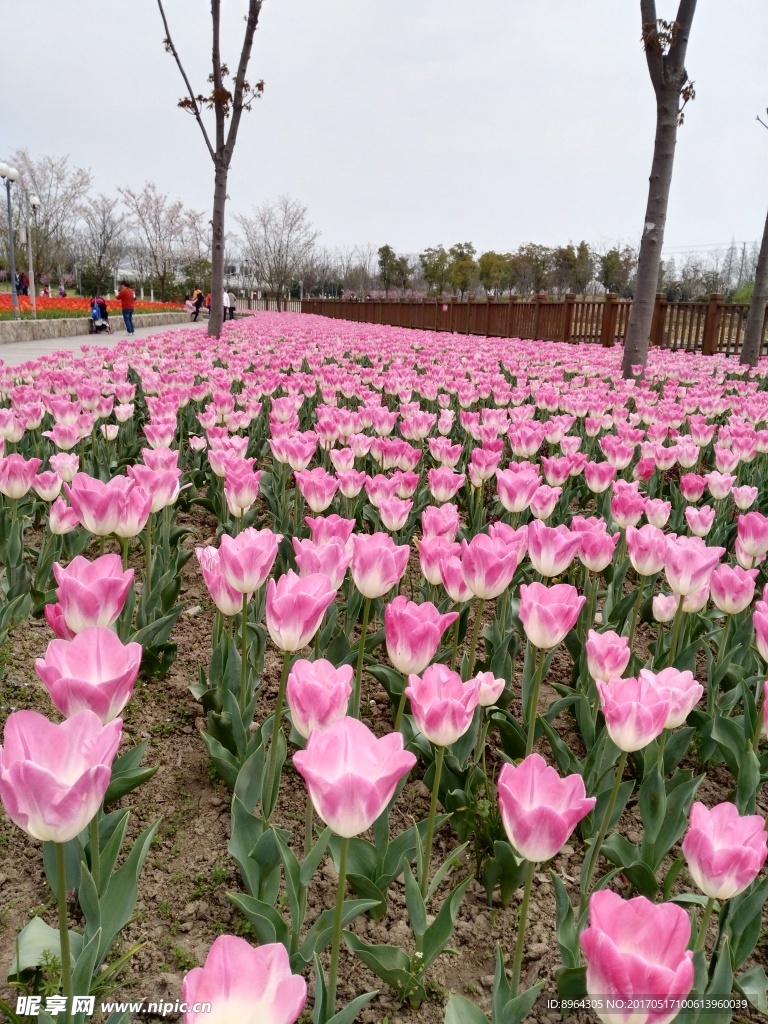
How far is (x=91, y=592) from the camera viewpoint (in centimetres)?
143

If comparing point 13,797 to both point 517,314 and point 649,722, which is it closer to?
point 649,722

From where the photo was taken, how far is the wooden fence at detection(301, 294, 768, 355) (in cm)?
1733

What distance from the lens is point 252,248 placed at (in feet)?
235

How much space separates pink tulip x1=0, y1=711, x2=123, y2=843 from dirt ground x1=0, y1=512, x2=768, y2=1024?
69cm

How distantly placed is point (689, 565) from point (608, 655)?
0.52 meters

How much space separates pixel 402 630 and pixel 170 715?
1.23 m

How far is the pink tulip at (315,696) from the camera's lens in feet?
3.94

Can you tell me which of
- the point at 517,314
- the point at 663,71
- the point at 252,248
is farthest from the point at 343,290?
the point at 663,71

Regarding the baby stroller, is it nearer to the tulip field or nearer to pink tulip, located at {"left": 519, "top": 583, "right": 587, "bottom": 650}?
the tulip field

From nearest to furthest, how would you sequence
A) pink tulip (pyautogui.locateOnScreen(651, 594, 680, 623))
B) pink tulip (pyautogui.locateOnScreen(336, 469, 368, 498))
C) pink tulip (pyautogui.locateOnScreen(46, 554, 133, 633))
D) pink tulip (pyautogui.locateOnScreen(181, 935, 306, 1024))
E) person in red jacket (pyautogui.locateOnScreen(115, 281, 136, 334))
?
pink tulip (pyautogui.locateOnScreen(181, 935, 306, 1024)), pink tulip (pyautogui.locateOnScreen(46, 554, 133, 633)), pink tulip (pyautogui.locateOnScreen(651, 594, 680, 623)), pink tulip (pyautogui.locateOnScreen(336, 469, 368, 498)), person in red jacket (pyautogui.locateOnScreen(115, 281, 136, 334))

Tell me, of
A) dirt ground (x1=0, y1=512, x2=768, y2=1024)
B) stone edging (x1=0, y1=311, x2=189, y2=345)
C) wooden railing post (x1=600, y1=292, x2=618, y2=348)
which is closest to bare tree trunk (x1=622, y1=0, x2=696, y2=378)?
dirt ground (x1=0, y1=512, x2=768, y2=1024)

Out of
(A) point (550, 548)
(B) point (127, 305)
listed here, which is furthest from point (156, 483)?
(B) point (127, 305)

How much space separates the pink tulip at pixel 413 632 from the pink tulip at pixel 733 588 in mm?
967

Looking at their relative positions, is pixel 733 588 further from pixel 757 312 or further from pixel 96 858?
pixel 757 312
